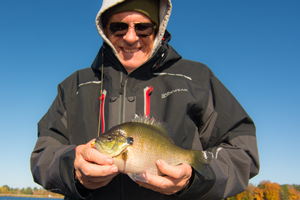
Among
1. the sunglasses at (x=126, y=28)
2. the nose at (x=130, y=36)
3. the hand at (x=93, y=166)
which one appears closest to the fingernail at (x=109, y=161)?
the hand at (x=93, y=166)

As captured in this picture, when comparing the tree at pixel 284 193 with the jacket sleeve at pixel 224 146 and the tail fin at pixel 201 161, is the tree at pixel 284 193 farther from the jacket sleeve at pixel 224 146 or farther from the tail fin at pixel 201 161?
the tail fin at pixel 201 161

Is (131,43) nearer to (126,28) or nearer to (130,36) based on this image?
(130,36)

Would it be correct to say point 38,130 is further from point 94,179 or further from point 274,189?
point 274,189

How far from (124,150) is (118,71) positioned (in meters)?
1.46

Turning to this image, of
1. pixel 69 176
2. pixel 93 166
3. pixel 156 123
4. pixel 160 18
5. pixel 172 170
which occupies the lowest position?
pixel 69 176

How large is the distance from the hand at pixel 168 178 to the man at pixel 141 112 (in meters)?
0.01

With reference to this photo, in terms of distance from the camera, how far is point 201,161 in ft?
9.00

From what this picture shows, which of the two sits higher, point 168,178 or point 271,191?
point 168,178

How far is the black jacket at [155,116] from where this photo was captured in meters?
3.00

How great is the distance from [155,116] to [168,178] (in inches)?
42.6

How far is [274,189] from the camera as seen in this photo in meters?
95.9

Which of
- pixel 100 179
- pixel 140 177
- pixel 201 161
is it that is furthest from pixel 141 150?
pixel 201 161

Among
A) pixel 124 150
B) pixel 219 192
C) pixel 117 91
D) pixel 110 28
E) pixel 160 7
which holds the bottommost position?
pixel 219 192

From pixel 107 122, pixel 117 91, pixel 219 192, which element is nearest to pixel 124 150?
pixel 107 122
